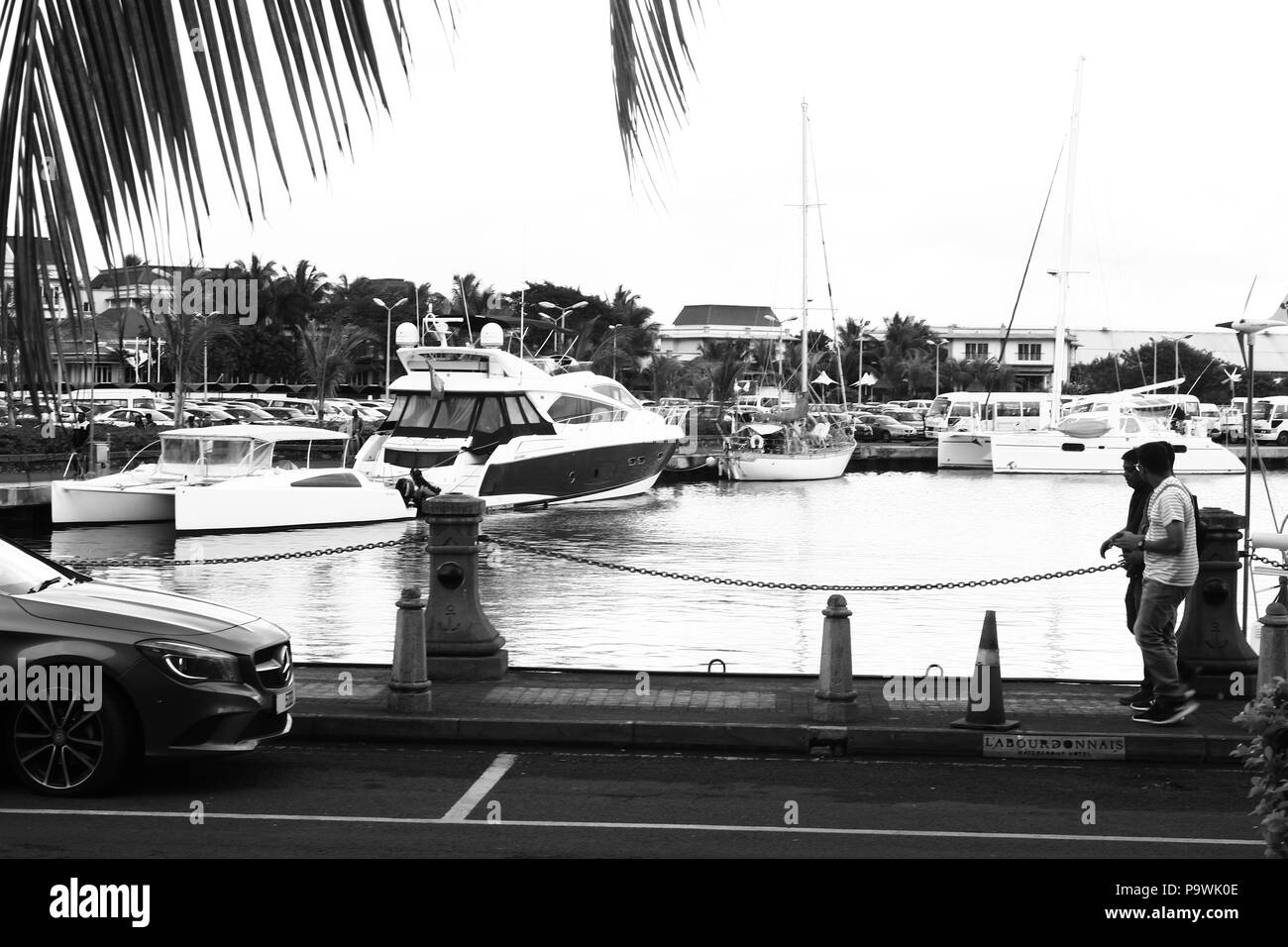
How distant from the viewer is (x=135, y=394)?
65812mm

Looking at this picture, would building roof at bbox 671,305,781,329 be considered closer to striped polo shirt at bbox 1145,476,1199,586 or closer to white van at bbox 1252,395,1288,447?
white van at bbox 1252,395,1288,447

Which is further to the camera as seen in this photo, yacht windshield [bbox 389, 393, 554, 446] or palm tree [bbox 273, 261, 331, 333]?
palm tree [bbox 273, 261, 331, 333]

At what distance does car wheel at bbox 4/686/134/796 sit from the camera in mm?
7742

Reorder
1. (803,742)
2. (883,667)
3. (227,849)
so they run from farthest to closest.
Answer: (883,667)
(803,742)
(227,849)

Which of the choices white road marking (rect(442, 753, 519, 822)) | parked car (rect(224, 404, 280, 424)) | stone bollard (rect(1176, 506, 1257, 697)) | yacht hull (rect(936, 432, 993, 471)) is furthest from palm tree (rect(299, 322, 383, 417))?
white road marking (rect(442, 753, 519, 822))

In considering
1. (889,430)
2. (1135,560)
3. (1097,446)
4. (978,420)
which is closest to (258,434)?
(1135,560)

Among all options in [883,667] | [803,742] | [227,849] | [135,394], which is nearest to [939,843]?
[803,742]

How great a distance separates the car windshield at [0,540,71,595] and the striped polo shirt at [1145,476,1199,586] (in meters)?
6.96

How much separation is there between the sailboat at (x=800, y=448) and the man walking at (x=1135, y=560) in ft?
150

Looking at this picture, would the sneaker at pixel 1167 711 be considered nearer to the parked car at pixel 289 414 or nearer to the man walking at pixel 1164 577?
the man walking at pixel 1164 577

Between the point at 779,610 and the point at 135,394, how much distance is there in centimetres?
4888

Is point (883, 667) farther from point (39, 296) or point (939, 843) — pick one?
point (39, 296)

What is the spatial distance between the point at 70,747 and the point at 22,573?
1.24 meters

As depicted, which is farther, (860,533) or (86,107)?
(860,533)
